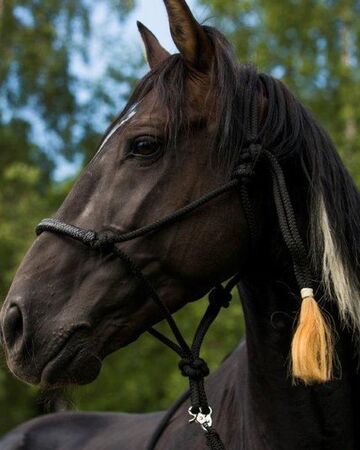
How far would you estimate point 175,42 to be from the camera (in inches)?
121

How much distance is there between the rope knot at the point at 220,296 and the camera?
320cm

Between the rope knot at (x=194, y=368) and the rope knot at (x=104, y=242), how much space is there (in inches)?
19.5

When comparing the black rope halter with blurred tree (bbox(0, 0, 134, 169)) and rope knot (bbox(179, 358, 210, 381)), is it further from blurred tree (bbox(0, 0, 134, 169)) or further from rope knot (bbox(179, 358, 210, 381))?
blurred tree (bbox(0, 0, 134, 169))

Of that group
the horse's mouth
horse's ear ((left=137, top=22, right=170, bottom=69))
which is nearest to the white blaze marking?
horse's ear ((left=137, top=22, right=170, bottom=69))

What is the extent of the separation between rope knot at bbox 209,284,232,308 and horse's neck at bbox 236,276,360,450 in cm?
8

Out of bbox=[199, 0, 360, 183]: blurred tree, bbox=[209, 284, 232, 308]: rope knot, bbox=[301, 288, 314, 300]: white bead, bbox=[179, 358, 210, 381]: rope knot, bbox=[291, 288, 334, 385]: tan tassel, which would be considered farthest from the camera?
bbox=[199, 0, 360, 183]: blurred tree

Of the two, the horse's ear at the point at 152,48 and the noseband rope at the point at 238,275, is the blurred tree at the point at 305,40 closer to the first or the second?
the horse's ear at the point at 152,48

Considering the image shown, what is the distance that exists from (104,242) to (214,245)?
366 mm

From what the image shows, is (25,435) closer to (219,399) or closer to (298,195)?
Result: (219,399)

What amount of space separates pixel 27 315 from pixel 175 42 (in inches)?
41.2

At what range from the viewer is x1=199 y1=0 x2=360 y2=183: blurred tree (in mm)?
14039

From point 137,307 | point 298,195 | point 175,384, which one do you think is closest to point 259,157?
point 298,195

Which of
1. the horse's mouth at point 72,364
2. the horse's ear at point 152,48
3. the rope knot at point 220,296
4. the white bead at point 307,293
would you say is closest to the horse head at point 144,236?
the horse's mouth at point 72,364

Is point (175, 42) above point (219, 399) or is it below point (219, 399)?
above
